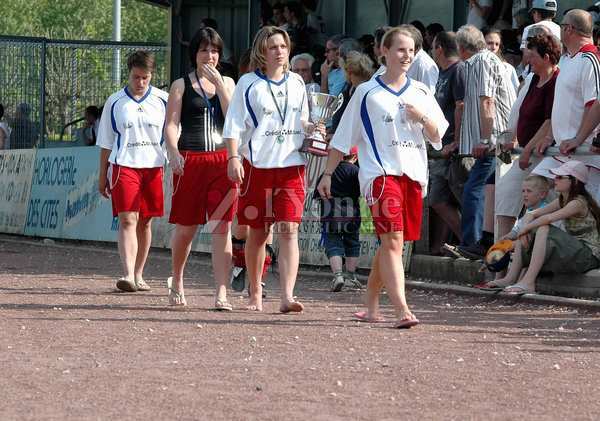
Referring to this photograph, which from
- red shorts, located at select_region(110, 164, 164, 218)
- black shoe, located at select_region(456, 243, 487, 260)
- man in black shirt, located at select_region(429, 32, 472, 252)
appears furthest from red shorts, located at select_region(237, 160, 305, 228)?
man in black shirt, located at select_region(429, 32, 472, 252)

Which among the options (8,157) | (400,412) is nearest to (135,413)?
(400,412)

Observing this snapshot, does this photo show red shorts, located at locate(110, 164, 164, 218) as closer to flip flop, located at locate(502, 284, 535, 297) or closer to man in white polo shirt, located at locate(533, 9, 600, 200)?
flip flop, located at locate(502, 284, 535, 297)

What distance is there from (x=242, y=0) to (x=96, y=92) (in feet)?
10.3

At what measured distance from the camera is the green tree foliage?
80.6m

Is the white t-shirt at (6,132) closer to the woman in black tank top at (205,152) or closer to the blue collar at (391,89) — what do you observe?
the woman in black tank top at (205,152)

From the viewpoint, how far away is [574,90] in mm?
11914

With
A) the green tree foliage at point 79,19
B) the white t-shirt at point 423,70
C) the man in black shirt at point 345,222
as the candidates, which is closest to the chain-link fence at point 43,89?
the white t-shirt at point 423,70

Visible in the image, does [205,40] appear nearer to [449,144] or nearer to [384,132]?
[384,132]

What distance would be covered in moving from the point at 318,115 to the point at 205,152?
86cm

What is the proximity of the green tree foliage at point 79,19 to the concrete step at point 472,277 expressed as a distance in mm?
66519

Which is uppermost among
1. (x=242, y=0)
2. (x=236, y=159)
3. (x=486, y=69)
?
(x=242, y=0)

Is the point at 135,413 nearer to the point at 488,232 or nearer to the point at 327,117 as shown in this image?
the point at 327,117

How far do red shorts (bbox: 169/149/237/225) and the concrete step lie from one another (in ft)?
9.55

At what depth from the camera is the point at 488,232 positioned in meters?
13.2
